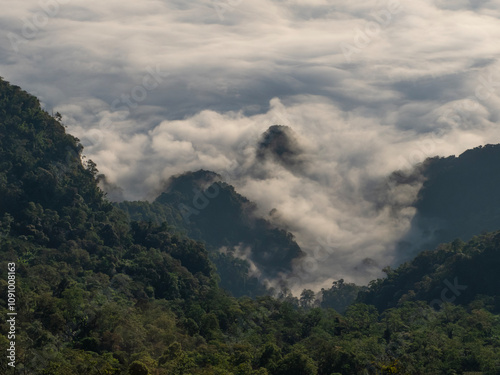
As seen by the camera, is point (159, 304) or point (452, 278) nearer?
point (159, 304)

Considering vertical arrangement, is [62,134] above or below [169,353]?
above

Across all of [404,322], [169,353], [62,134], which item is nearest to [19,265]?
[169,353]

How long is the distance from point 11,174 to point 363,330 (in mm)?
69088

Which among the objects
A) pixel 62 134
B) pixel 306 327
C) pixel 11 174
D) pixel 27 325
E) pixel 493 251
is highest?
pixel 62 134

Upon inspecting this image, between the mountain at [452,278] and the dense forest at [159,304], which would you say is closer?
the dense forest at [159,304]

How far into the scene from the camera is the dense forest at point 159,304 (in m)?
72.3

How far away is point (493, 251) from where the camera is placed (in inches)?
4705

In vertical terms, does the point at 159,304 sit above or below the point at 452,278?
below

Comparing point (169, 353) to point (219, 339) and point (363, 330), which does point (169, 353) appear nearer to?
point (219, 339)

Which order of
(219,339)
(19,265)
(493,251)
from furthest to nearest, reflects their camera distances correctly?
(493,251)
(19,265)
(219,339)

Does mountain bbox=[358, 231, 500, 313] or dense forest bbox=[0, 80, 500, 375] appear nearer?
dense forest bbox=[0, 80, 500, 375]

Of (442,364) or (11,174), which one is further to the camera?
(11,174)

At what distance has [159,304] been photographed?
101 metres

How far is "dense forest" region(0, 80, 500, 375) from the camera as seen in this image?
72.3m
